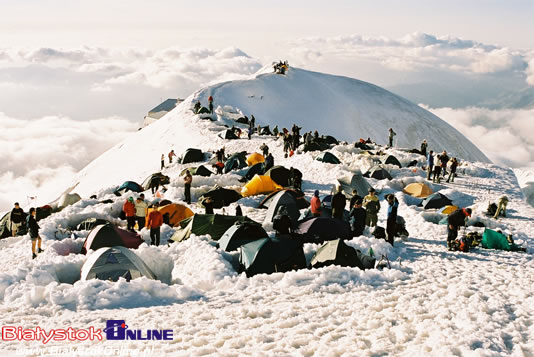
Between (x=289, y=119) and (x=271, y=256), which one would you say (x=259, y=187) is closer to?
(x=271, y=256)

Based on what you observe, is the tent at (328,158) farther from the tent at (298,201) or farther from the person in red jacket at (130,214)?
the person in red jacket at (130,214)

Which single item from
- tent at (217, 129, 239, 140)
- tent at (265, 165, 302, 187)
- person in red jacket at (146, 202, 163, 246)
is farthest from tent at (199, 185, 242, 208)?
tent at (217, 129, 239, 140)

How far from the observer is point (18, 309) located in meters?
10.1

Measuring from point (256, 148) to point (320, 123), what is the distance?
36.8 metres

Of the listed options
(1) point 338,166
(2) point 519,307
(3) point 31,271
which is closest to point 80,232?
(3) point 31,271

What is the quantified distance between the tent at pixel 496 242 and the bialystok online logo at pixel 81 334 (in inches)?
464

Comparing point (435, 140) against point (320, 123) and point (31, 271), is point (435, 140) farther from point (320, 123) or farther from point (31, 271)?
point (31, 271)

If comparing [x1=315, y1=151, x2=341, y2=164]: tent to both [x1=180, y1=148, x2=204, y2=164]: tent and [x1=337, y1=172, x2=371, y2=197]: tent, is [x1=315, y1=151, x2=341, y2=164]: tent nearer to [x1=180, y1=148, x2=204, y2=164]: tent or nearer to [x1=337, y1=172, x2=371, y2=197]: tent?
[x1=337, y1=172, x2=371, y2=197]: tent

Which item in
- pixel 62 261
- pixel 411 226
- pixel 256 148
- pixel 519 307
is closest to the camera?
pixel 519 307

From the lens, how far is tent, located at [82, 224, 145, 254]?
15.9 m

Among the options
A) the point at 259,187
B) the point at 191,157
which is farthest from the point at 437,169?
the point at 191,157

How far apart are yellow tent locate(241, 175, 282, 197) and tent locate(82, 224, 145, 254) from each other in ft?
30.6

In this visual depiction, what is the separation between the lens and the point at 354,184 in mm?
24797

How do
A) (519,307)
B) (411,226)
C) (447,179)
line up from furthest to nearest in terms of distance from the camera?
(447,179)
(411,226)
(519,307)
